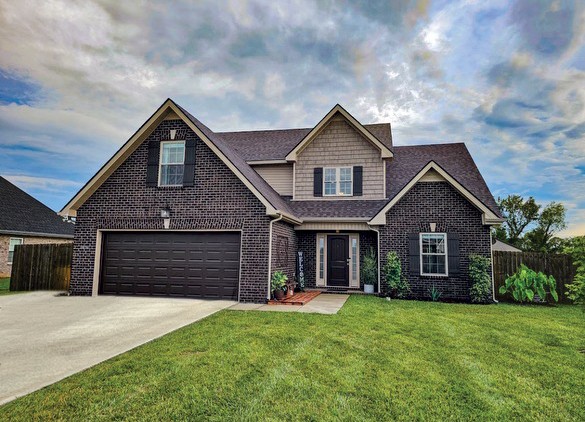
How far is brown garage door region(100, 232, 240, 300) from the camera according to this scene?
35.9 feet

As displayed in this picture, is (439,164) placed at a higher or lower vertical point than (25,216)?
higher

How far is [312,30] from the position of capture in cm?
1391

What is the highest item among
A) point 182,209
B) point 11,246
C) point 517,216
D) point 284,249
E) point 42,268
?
point 517,216

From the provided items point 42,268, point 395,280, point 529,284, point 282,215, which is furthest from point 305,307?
point 42,268

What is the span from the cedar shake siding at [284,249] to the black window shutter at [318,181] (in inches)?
83.6

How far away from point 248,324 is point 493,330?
5.33 metres

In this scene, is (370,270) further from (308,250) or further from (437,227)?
(437,227)

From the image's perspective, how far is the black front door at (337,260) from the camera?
1400 cm

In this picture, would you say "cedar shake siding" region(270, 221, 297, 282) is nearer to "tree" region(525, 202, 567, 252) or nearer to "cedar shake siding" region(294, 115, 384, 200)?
"cedar shake siding" region(294, 115, 384, 200)

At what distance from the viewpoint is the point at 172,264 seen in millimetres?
11305

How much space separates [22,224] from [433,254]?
932 inches

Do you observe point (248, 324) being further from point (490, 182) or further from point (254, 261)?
point (490, 182)

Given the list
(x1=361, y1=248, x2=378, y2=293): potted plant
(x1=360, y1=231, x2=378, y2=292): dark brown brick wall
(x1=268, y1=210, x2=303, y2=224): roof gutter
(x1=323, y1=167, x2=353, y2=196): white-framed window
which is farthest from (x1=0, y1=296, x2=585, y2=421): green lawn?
(x1=323, y1=167, x2=353, y2=196): white-framed window

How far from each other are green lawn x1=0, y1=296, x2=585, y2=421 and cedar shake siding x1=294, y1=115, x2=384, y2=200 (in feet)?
26.1
